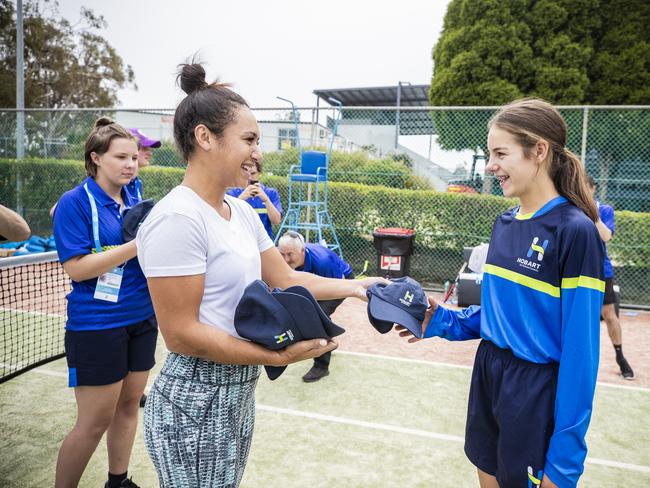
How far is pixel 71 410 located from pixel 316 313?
12.0ft

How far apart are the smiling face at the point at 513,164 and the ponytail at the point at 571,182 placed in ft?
0.26

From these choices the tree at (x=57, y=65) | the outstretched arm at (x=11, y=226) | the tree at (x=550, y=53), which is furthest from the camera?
the tree at (x=57, y=65)

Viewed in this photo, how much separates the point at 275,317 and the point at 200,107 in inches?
28.7

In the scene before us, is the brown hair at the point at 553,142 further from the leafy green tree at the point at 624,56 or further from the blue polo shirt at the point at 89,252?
the leafy green tree at the point at 624,56

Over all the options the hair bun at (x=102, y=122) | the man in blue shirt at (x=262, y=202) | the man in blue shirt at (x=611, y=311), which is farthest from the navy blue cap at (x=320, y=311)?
the man in blue shirt at (x=611, y=311)

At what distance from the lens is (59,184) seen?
11609 mm

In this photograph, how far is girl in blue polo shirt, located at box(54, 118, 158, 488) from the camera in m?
2.50

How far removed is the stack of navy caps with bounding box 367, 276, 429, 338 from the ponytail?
0.71 meters

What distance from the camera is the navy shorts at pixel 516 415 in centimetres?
187

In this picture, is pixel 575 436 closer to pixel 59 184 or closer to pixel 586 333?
pixel 586 333

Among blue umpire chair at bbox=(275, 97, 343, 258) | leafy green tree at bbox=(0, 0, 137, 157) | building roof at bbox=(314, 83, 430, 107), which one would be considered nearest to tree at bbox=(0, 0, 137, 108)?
leafy green tree at bbox=(0, 0, 137, 157)

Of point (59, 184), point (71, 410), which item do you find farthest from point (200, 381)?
Result: point (59, 184)

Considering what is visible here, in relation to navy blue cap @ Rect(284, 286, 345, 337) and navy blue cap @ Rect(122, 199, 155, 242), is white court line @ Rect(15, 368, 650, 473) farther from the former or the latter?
navy blue cap @ Rect(284, 286, 345, 337)

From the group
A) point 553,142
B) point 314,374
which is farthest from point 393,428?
point 553,142
